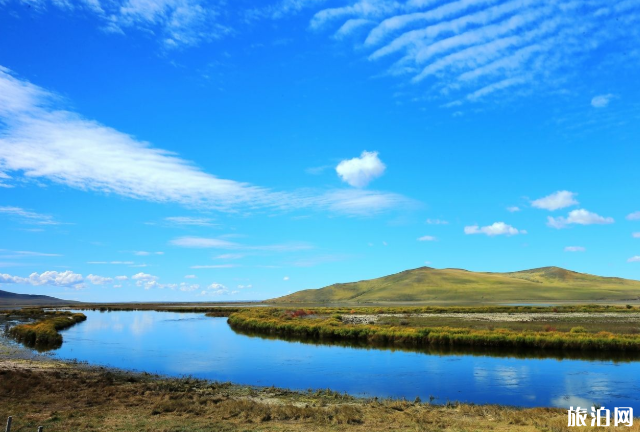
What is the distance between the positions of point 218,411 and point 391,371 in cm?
1496

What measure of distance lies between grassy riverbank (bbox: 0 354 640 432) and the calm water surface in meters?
3.79

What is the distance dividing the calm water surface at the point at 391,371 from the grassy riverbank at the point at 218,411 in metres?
3.79

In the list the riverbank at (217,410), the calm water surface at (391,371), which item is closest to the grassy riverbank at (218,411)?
the riverbank at (217,410)

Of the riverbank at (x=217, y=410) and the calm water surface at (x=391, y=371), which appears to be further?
the calm water surface at (x=391, y=371)

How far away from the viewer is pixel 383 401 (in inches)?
814

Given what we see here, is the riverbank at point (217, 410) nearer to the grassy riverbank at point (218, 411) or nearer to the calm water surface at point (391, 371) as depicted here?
the grassy riverbank at point (218, 411)

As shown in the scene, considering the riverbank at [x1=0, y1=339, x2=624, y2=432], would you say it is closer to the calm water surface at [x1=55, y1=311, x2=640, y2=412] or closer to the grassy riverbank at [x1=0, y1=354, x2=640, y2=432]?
the grassy riverbank at [x1=0, y1=354, x2=640, y2=432]

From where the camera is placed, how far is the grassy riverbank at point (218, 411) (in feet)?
50.7

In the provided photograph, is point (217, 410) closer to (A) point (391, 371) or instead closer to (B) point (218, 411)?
(B) point (218, 411)

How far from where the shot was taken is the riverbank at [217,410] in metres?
15.5

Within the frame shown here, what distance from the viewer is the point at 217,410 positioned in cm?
1794

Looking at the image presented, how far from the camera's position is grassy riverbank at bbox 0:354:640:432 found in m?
15.5

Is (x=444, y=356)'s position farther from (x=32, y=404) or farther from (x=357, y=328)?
(x=32, y=404)

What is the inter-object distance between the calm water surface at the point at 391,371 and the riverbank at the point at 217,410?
3.62m
